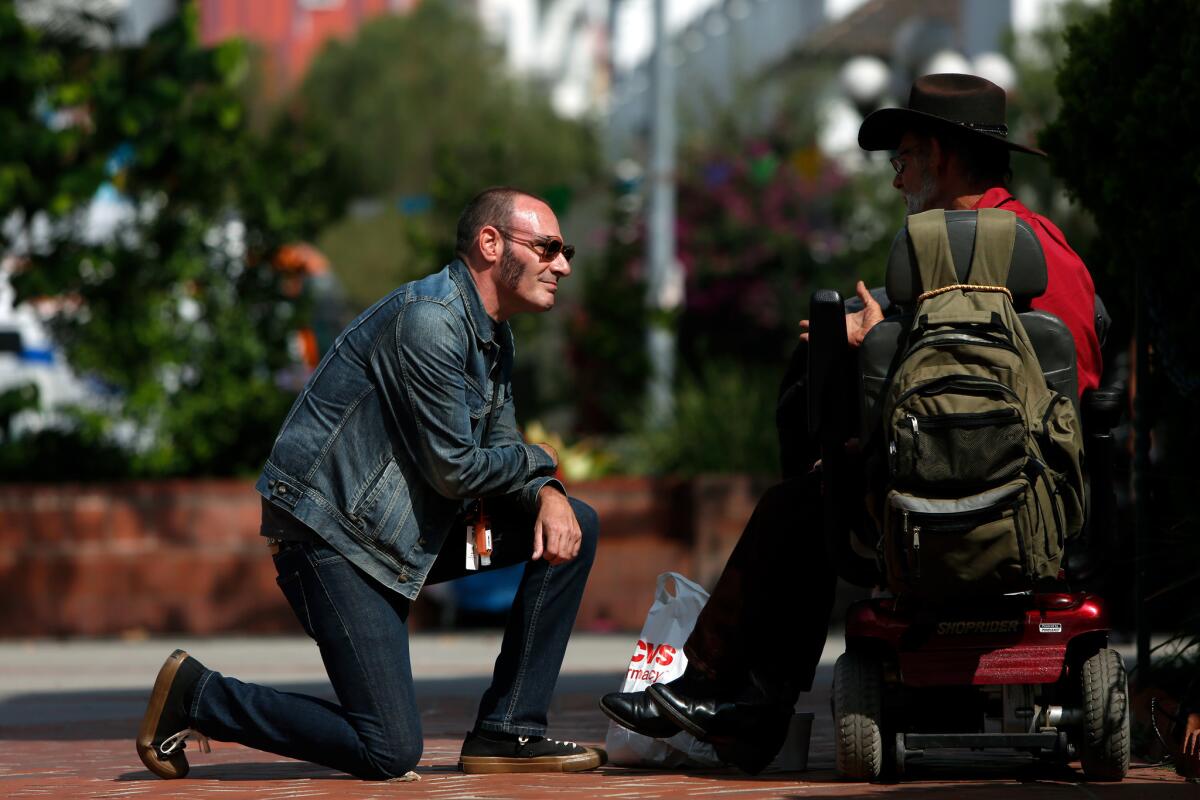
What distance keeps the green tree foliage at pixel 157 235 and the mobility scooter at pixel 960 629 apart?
29.8 feet

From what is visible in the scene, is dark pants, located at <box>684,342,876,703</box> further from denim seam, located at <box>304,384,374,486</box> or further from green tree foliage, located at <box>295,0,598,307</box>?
green tree foliage, located at <box>295,0,598,307</box>

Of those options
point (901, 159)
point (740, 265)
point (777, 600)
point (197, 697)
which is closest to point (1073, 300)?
point (901, 159)

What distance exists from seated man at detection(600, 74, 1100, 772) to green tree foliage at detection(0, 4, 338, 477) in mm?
8731

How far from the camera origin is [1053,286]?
17.6 ft

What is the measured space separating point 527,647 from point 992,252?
1.64 meters

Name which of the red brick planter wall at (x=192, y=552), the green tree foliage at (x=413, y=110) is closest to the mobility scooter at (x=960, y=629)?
the red brick planter wall at (x=192, y=552)

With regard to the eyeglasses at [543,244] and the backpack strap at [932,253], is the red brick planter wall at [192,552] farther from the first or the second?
the backpack strap at [932,253]

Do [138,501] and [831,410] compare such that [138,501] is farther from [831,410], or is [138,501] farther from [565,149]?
[565,149]

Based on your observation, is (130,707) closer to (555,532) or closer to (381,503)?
(381,503)

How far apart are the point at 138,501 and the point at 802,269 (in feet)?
25.8

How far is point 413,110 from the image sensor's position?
47.2 meters

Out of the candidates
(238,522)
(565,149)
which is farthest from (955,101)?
(565,149)

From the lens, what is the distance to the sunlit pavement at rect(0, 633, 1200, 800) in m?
5.19

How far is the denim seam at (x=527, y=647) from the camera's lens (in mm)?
5695
